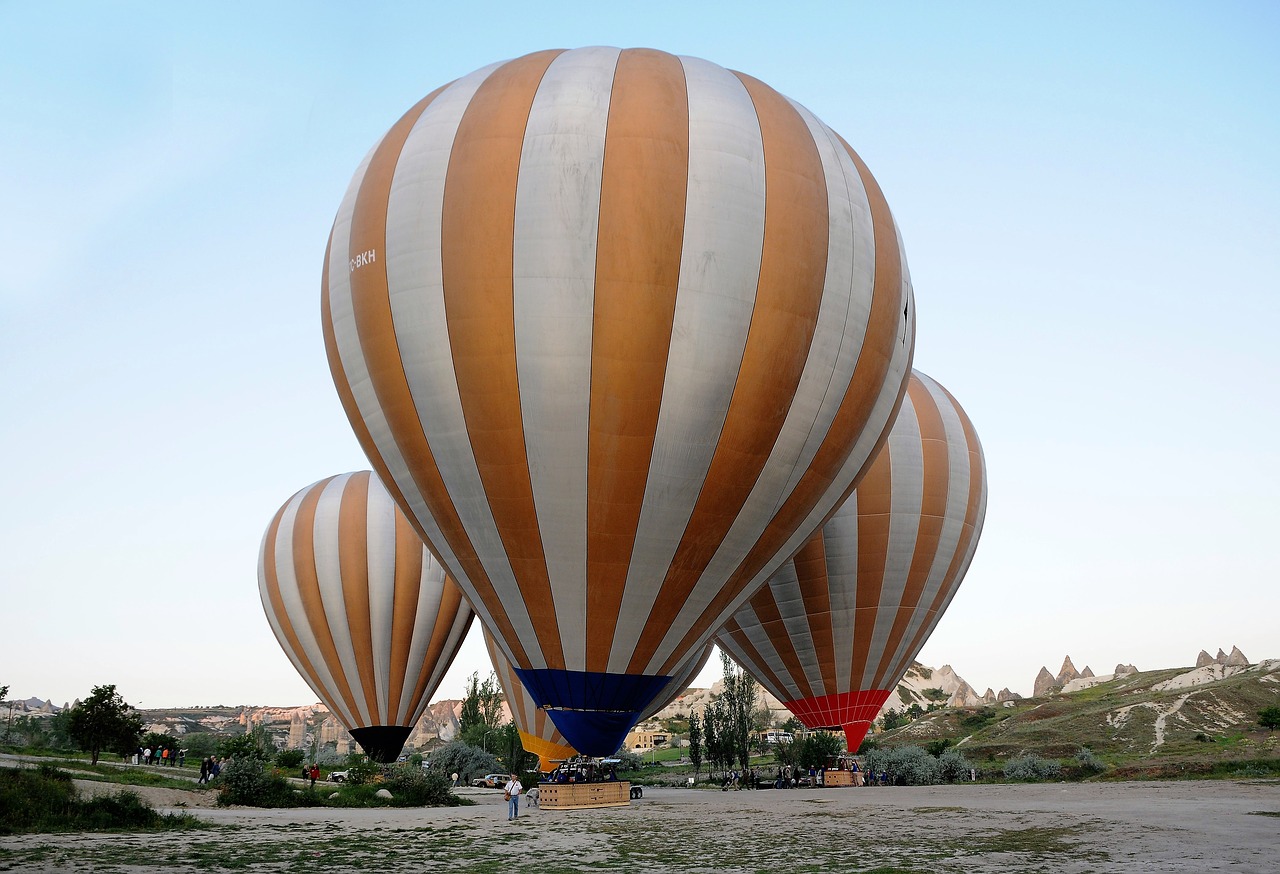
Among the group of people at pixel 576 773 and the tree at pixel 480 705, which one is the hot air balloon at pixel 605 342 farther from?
the tree at pixel 480 705

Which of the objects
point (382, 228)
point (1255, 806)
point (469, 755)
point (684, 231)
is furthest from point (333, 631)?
point (1255, 806)

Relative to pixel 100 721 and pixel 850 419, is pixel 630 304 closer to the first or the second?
pixel 850 419

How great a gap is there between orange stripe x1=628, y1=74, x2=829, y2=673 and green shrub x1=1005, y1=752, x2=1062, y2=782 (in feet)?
68.5

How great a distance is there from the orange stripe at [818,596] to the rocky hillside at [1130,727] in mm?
12552

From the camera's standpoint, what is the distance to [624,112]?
16.6m

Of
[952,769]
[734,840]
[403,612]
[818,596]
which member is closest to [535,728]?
[403,612]

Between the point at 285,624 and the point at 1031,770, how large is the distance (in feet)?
85.4

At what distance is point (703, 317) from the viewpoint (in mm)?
15859

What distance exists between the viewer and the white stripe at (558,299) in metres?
15.8

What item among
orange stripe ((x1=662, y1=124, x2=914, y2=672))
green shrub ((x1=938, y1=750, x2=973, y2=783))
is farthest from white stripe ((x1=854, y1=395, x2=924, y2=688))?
orange stripe ((x1=662, y1=124, x2=914, y2=672))

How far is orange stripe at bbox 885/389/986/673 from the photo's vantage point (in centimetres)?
2895

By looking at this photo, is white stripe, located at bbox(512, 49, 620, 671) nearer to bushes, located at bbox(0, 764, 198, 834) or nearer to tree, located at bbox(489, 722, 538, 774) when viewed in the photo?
bushes, located at bbox(0, 764, 198, 834)

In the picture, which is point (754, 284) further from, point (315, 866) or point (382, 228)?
point (315, 866)

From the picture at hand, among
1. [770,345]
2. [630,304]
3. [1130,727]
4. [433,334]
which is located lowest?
[1130,727]
